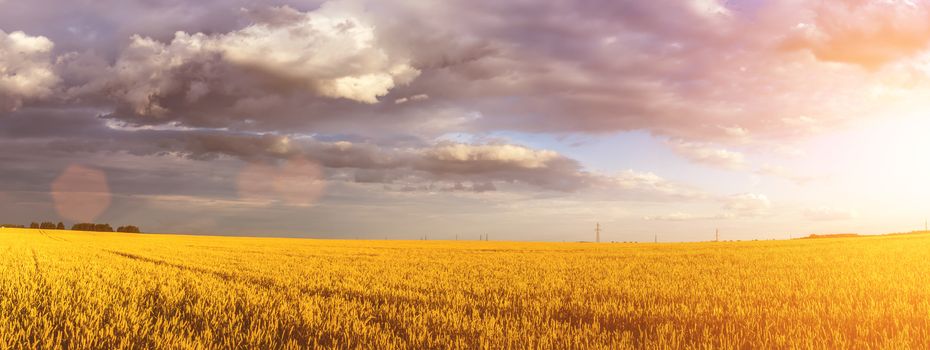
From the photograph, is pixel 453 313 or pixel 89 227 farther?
pixel 89 227

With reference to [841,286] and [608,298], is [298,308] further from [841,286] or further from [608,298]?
[841,286]

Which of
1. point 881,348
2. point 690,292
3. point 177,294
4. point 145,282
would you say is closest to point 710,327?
point 881,348

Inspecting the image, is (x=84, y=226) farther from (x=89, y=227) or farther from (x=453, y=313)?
(x=453, y=313)

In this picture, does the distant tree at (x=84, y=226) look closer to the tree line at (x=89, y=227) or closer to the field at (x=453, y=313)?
the tree line at (x=89, y=227)

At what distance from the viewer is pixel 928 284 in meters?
15.6

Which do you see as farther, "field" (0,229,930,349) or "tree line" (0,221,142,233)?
"tree line" (0,221,142,233)

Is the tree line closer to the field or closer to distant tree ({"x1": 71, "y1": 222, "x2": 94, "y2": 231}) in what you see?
distant tree ({"x1": 71, "y1": 222, "x2": 94, "y2": 231})

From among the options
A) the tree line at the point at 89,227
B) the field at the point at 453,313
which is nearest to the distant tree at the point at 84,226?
the tree line at the point at 89,227

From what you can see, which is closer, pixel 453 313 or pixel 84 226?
pixel 453 313

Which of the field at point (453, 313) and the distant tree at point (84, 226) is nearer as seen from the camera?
the field at point (453, 313)

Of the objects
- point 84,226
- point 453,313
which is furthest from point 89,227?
point 453,313

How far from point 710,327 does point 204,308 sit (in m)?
7.78

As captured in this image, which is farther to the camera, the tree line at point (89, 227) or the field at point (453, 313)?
the tree line at point (89, 227)

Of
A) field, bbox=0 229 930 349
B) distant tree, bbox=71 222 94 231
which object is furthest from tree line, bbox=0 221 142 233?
field, bbox=0 229 930 349
